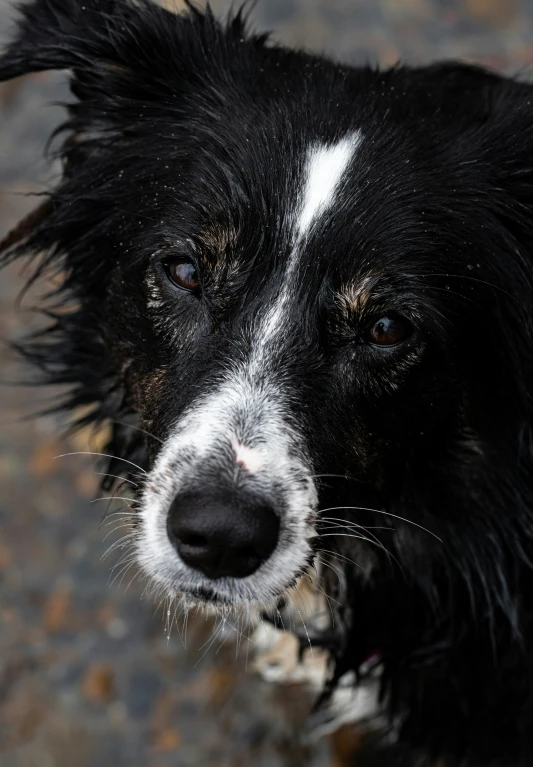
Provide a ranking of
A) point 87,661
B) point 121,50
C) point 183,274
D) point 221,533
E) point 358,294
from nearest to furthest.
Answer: point 221,533, point 358,294, point 183,274, point 121,50, point 87,661

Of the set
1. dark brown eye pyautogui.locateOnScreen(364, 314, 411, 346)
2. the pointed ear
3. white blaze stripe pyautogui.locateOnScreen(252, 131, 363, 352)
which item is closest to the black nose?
white blaze stripe pyautogui.locateOnScreen(252, 131, 363, 352)

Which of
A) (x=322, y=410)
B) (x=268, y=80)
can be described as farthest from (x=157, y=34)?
(x=322, y=410)

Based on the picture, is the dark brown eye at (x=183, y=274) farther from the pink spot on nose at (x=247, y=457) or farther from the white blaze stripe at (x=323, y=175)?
the pink spot on nose at (x=247, y=457)

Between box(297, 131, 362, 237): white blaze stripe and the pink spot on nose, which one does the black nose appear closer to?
the pink spot on nose

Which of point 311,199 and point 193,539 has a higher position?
point 311,199

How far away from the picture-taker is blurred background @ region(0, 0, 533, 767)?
11.2 feet

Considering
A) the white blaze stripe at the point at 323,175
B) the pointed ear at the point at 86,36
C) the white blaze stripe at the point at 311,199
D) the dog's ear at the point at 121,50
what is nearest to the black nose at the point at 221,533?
the white blaze stripe at the point at 311,199

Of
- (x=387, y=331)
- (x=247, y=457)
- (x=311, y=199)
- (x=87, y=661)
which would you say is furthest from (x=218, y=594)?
(x=87, y=661)

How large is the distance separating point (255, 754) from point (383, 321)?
194 centimetres

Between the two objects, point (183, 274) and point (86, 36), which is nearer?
point (183, 274)

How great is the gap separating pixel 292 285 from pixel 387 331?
0.25 m

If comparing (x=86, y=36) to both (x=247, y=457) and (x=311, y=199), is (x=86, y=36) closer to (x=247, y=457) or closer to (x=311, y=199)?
(x=311, y=199)

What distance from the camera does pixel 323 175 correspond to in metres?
2.23

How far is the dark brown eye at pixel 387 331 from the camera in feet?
7.26
